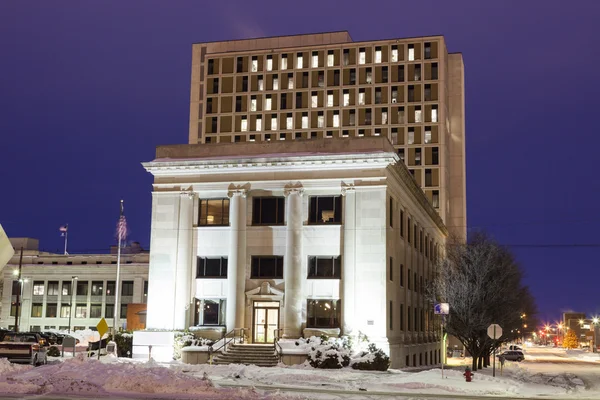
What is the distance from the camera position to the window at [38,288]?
106062 mm

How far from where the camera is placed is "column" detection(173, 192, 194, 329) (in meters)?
48.4

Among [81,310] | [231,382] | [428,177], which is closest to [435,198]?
[428,177]

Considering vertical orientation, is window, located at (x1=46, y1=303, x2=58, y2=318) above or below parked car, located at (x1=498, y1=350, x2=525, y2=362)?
above

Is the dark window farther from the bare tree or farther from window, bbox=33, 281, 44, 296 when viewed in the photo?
the bare tree

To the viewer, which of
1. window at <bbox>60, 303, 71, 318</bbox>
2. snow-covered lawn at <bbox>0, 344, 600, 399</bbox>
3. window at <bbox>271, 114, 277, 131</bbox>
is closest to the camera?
snow-covered lawn at <bbox>0, 344, 600, 399</bbox>

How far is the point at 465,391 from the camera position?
3072cm

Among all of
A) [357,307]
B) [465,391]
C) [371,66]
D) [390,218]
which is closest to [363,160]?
[390,218]

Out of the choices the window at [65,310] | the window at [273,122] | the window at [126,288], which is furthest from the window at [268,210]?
the window at [273,122]

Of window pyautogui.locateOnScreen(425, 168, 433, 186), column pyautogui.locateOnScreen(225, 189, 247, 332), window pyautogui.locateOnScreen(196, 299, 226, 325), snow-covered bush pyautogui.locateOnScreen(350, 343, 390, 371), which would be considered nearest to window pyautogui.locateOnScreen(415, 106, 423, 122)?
window pyautogui.locateOnScreen(425, 168, 433, 186)

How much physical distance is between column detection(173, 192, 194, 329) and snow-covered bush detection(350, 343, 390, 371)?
11.6 meters

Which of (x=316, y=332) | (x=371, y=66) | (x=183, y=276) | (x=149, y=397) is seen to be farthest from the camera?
(x=371, y=66)

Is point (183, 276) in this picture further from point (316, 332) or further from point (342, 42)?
point (342, 42)

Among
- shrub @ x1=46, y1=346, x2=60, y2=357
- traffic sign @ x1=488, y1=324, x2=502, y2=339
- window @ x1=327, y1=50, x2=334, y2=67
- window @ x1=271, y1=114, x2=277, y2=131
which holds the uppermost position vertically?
window @ x1=327, y1=50, x2=334, y2=67

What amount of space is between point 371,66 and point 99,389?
300 ft
